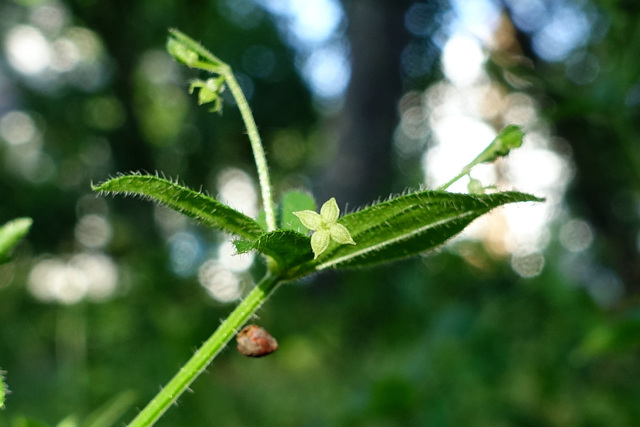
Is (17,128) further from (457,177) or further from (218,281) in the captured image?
(457,177)

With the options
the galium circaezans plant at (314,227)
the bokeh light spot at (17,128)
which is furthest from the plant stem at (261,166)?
the bokeh light spot at (17,128)

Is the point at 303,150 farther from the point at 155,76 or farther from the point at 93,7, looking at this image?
the point at 93,7

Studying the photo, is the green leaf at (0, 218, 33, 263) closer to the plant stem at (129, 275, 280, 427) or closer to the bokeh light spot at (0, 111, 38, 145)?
the plant stem at (129, 275, 280, 427)

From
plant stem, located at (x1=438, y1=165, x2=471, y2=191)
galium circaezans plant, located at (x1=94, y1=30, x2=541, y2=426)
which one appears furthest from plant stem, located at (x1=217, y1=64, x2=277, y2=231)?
plant stem, located at (x1=438, y1=165, x2=471, y2=191)

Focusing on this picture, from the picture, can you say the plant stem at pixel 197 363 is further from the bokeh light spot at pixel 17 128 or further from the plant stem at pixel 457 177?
the bokeh light spot at pixel 17 128

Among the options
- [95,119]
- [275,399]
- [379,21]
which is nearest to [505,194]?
[275,399]
